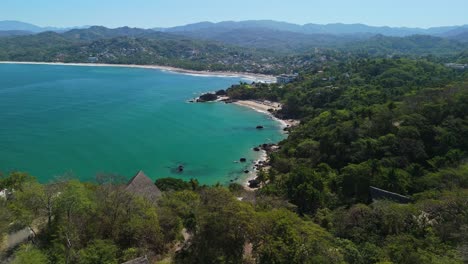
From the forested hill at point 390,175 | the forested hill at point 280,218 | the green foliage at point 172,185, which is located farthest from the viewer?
the green foliage at point 172,185

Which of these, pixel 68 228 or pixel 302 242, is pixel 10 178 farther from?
pixel 302 242

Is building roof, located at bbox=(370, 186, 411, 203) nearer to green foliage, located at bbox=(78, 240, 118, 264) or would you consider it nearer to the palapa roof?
the palapa roof

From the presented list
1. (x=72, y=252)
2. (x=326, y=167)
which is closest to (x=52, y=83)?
(x=326, y=167)

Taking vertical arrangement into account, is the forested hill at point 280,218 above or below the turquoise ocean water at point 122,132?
above

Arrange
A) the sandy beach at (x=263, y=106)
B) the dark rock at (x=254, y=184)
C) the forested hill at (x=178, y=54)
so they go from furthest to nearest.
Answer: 1. the forested hill at (x=178, y=54)
2. the sandy beach at (x=263, y=106)
3. the dark rock at (x=254, y=184)

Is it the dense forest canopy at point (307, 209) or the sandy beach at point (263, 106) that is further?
the sandy beach at point (263, 106)

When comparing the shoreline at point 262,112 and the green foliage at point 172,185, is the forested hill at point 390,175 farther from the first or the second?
the green foliage at point 172,185

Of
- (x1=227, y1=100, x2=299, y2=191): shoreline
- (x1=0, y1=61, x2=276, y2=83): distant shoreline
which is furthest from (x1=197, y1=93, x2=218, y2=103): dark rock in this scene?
(x1=0, y1=61, x2=276, y2=83): distant shoreline

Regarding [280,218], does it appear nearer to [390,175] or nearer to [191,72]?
[390,175]

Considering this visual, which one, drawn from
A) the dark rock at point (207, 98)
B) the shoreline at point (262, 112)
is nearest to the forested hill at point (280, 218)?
the shoreline at point (262, 112)
